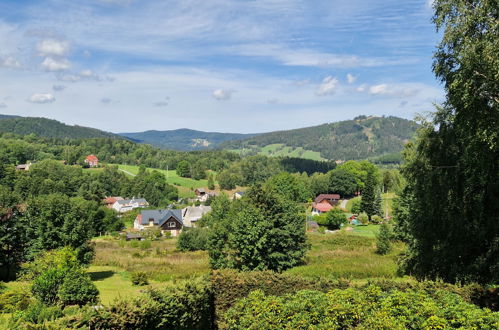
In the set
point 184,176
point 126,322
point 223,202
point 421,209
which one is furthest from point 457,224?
point 184,176

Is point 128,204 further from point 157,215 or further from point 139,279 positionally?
point 139,279

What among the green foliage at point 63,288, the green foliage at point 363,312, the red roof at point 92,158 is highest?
the red roof at point 92,158

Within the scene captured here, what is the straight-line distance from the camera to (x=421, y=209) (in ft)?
59.6

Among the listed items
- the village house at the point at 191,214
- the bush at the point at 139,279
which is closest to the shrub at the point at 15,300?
the bush at the point at 139,279

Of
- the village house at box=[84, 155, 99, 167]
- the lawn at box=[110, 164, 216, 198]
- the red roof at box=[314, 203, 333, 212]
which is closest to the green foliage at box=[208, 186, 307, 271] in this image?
the red roof at box=[314, 203, 333, 212]

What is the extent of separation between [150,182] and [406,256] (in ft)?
388

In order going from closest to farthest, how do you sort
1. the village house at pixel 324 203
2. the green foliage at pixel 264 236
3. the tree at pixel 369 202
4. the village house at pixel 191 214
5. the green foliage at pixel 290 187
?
the green foliage at pixel 264 236 → the tree at pixel 369 202 → the village house at pixel 191 214 → the village house at pixel 324 203 → the green foliage at pixel 290 187

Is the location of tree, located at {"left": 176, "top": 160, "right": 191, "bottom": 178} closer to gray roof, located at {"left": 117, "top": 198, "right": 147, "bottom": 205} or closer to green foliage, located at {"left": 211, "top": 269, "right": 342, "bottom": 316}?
gray roof, located at {"left": 117, "top": 198, "right": 147, "bottom": 205}

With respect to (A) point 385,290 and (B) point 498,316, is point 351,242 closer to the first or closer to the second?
(A) point 385,290

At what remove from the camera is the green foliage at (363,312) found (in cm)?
945

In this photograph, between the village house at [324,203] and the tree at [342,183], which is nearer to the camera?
the village house at [324,203]

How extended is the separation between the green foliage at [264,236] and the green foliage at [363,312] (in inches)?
411

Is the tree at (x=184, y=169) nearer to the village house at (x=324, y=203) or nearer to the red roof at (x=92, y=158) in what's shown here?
the red roof at (x=92, y=158)

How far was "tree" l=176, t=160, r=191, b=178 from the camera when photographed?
160250 millimetres
